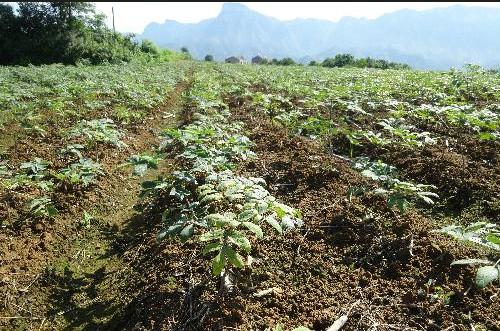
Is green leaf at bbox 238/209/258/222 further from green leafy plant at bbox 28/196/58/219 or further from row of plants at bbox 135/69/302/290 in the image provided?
green leafy plant at bbox 28/196/58/219

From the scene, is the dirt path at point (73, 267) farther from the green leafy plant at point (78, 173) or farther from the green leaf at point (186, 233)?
the green leaf at point (186, 233)

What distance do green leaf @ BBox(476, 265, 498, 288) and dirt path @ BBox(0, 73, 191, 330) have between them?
241 centimetres

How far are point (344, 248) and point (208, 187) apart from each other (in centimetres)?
130

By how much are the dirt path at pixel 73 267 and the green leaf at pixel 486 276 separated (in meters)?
2.41

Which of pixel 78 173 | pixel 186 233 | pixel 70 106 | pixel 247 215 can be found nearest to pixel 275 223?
pixel 247 215

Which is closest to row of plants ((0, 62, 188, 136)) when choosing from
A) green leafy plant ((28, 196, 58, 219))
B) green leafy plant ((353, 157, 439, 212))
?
green leafy plant ((28, 196, 58, 219))

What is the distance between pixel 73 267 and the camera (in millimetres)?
3562

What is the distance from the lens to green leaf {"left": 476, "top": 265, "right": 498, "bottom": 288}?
201cm

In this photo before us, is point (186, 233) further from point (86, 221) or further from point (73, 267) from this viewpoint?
point (86, 221)

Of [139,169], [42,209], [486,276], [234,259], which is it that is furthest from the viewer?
[42,209]

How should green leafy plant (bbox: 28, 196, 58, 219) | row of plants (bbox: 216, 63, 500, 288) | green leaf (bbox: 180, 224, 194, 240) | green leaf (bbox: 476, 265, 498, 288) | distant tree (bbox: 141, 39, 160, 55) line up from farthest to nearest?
distant tree (bbox: 141, 39, 160, 55) → green leafy plant (bbox: 28, 196, 58, 219) → row of plants (bbox: 216, 63, 500, 288) → green leaf (bbox: 180, 224, 194, 240) → green leaf (bbox: 476, 265, 498, 288)

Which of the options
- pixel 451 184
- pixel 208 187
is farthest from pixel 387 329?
pixel 451 184

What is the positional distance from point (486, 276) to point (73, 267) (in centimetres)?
325

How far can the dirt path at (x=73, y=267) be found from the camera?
295 centimetres
